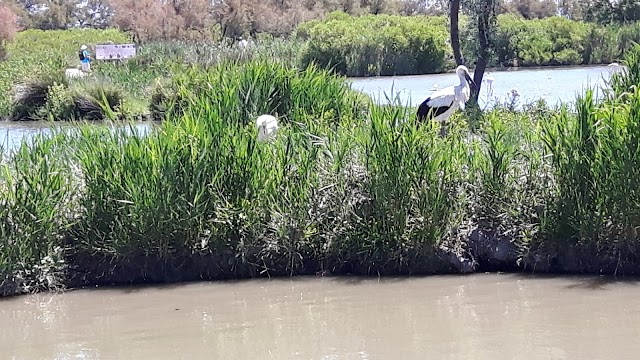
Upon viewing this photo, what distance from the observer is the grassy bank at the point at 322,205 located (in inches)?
284

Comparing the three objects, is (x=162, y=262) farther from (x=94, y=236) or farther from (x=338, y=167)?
(x=338, y=167)

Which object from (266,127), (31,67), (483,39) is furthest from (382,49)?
(266,127)

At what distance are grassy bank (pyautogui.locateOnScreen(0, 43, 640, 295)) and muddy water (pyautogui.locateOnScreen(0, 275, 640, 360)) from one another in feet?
0.70

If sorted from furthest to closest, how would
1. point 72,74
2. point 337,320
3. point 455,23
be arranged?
point 72,74 → point 455,23 → point 337,320

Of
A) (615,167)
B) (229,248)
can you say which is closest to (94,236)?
(229,248)

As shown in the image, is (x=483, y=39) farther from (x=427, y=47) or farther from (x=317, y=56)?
(x=427, y=47)

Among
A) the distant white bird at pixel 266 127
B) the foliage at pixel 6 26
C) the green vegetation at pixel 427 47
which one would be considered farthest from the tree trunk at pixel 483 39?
the foliage at pixel 6 26

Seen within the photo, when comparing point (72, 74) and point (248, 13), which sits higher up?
point (248, 13)

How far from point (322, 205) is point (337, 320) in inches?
48.8

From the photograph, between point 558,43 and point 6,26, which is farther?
point 6,26

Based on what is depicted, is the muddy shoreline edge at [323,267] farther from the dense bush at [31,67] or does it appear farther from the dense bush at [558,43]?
the dense bush at [558,43]

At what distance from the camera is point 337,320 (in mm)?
6586

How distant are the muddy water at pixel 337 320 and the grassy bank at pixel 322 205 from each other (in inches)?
8.4

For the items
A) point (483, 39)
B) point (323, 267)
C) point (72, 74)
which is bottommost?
point (323, 267)
